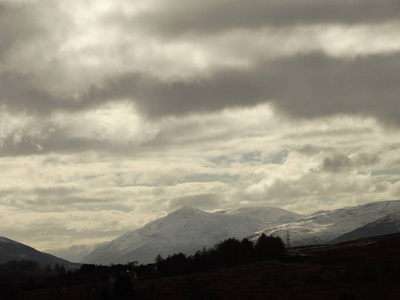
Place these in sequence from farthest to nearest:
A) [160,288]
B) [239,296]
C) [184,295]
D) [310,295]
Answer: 1. [160,288]
2. [184,295]
3. [239,296]
4. [310,295]

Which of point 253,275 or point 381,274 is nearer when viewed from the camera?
point 381,274

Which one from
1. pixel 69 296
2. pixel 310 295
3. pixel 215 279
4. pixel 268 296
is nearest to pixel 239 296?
pixel 268 296

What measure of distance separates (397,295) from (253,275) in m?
74.3

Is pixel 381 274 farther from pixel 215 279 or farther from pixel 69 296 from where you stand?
pixel 69 296

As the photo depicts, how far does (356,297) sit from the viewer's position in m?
131

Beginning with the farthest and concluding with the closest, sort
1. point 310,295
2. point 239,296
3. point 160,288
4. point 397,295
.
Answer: point 160,288 < point 239,296 < point 310,295 < point 397,295

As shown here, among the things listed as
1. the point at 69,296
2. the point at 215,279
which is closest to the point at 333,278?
the point at 215,279

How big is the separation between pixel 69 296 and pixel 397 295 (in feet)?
373

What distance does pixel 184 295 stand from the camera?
164m

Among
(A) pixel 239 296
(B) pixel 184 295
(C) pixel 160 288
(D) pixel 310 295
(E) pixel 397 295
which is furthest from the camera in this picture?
(C) pixel 160 288

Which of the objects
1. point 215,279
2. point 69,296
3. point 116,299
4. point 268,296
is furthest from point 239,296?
point 69,296

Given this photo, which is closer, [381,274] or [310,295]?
[310,295]

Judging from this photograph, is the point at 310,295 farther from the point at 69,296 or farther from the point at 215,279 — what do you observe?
the point at 69,296

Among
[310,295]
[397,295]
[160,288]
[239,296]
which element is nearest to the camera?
[397,295]
